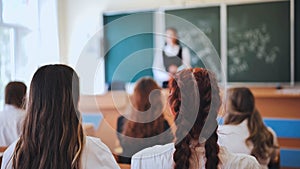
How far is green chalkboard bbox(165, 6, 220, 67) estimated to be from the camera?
14.3 ft

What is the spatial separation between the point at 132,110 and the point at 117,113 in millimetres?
616

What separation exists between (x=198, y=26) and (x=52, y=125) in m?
3.55

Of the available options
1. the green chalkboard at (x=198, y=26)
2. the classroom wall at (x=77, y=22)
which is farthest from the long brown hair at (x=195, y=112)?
the classroom wall at (x=77, y=22)

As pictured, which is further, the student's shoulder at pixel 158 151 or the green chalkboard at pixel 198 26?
the green chalkboard at pixel 198 26

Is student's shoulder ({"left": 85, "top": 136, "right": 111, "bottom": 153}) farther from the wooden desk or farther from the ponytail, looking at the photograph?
the wooden desk

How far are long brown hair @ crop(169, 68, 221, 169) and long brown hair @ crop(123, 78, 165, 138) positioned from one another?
0.82m

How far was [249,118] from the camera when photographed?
221 centimetres

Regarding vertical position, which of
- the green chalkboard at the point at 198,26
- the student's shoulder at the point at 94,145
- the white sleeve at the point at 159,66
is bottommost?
the student's shoulder at the point at 94,145

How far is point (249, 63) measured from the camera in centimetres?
424

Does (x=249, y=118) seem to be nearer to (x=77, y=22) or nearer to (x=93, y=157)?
(x=93, y=157)

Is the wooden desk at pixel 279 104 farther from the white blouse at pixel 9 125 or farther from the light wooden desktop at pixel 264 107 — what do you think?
the white blouse at pixel 9 125

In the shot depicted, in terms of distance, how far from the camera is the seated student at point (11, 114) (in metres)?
2.47

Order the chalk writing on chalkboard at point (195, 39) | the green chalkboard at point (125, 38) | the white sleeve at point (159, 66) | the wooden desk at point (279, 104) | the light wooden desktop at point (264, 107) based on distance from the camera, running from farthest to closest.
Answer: the green chalkboard at point (125, 38)
the chalk writing on chalkboard at point (195, 39)
the wooden desk at point (279, 104)
the white sleeve at point (159, 66)
the light wooden desktop at point (264, 107)

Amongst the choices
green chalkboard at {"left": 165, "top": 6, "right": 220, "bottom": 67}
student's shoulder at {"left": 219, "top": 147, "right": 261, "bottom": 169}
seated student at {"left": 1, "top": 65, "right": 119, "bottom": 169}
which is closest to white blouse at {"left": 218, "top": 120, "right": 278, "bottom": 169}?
student's shoulder at {"left": 219, "top": 147, "right": 261, "bottom": 169}
